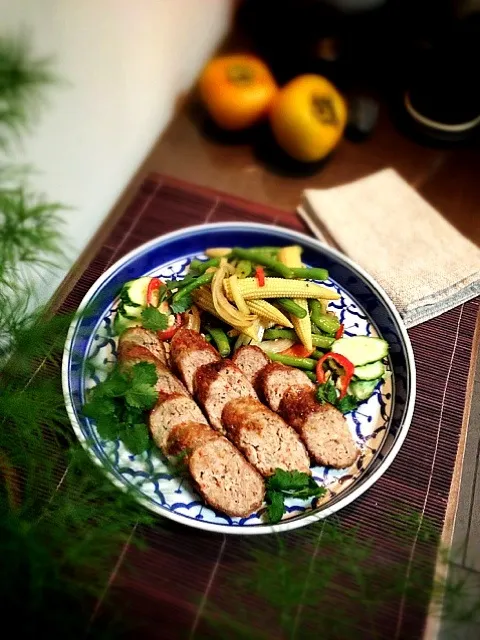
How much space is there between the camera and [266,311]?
5.83 ft

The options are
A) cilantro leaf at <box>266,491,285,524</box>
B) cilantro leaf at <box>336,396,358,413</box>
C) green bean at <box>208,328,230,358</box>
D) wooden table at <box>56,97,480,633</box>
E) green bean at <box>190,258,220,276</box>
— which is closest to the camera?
cilantro leaf at <box>266,491,285,524</box>

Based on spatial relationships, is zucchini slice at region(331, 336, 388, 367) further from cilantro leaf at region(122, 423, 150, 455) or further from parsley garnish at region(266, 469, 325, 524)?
cilantro leaf at region(122, 423, 150, 455)

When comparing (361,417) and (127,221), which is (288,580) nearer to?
(361,417)

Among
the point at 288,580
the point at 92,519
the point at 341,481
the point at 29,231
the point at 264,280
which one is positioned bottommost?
the point at 92,519

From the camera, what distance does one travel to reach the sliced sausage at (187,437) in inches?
59.1

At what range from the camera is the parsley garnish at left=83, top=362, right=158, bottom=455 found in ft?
5.11

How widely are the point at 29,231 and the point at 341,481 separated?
3.31 ft

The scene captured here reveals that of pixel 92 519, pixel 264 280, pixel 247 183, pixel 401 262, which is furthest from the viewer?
pixel 247 183

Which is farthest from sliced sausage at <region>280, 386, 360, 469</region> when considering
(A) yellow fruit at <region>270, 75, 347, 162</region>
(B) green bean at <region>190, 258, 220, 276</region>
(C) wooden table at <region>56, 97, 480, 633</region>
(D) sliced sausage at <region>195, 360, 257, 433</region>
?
(A) yellow fruit at <region>270, 75, 347, 162</region>

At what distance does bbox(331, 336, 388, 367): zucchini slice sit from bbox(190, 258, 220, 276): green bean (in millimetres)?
464

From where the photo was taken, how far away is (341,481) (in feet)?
5.18

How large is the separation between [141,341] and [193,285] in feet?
0.78

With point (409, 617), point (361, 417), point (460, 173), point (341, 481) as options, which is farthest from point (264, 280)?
point (460, 173)

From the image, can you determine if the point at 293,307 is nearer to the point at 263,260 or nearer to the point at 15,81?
the point at 263,260
